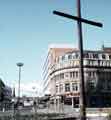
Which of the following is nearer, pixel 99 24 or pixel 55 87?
pixel 99 24

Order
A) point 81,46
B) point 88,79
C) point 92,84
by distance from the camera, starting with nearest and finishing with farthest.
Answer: point 81,46 < point 88,79 < point 92,84

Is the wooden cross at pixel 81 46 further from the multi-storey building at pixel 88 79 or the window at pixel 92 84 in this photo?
the window at pixel 92 84

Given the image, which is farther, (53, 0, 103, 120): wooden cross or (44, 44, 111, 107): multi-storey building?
(44, 44, 111, 107): multi-storey building

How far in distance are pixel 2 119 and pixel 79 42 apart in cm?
3233

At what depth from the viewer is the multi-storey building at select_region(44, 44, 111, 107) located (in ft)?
409

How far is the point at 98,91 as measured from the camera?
125750 millimetres

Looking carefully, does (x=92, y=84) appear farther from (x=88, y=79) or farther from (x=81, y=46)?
(x=81, y=46)

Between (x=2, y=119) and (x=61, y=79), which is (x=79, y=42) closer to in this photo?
(x=2, y=119)

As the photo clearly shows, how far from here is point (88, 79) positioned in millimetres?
124312

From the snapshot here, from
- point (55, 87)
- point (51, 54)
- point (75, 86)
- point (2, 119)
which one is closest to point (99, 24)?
point (2, 119)

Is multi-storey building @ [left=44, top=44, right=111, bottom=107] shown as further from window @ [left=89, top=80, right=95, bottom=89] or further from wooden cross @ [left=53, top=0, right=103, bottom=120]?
wooden cross @ [left=53, top=0, right=103, bottom=120]

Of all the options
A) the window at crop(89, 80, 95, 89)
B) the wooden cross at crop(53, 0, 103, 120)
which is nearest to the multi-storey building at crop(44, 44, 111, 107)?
the window at crop(89, 80, 95, 89)

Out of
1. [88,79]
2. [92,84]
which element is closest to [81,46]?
[88,79]

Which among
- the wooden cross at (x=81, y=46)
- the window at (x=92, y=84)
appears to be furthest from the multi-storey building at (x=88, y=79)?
the wooden cross at (x=81, y=46)
